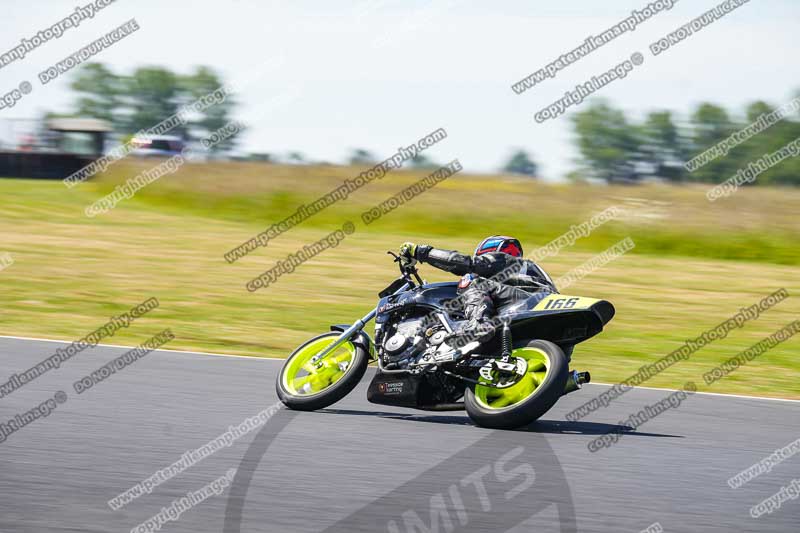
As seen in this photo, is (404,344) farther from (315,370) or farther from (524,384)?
(524,384)

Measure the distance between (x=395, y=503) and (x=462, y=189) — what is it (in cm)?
2544

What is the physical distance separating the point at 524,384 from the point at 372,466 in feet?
5.60

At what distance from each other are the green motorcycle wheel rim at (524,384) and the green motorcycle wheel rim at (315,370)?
1217mm

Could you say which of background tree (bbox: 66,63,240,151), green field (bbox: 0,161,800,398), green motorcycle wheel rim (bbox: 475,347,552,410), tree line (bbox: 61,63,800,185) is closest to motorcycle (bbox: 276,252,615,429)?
green motorcycle wheel rim (bbox: 475,347,552,410)

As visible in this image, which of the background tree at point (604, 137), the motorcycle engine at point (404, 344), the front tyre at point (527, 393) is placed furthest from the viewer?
the background tree at point (604, 137)

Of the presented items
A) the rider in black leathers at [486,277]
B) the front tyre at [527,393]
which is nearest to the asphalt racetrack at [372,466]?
the front tyre at [527,393]

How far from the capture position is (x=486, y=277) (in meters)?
8.67

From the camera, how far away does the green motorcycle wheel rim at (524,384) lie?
26.2 ft

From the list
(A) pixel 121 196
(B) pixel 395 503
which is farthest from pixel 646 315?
(A) pixel 121 196

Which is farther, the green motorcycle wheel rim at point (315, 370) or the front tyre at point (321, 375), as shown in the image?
the green motorcycle wheel rim at point (315, 370)

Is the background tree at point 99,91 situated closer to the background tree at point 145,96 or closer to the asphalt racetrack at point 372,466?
the background tree at point 145,96

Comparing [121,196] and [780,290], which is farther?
[121,196]

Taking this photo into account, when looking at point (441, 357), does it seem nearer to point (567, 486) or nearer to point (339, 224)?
point (567, 486)

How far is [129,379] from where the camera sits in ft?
33.0
